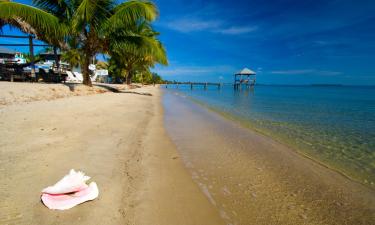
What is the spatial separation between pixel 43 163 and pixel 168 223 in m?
1.87

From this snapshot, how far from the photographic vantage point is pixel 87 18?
388 inches

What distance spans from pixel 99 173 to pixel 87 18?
32.7 ft

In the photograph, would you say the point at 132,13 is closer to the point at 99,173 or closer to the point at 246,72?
the point at 99,173

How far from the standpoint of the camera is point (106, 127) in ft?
15.7

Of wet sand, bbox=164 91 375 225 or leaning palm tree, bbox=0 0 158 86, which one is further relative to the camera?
leaning palm tree, bbox=0 0 158 86

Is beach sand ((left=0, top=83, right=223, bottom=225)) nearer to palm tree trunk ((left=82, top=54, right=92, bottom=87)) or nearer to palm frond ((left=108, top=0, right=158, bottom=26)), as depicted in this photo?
palm frond ((left=108, top=0, right=158, bottom=26))

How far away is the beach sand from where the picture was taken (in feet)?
5.89

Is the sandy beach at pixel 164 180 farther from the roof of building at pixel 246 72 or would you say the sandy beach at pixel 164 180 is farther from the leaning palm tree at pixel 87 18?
the roof of building at pixel 246 72

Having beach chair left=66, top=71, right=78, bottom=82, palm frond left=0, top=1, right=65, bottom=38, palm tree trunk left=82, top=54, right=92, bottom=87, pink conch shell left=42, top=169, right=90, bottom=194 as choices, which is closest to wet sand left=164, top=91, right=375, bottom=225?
pink conch shell left=42, top=169, right=90, bottom=194

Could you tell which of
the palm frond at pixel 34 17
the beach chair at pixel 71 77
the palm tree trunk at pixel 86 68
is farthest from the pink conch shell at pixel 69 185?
the beach chair at pixel 71 77

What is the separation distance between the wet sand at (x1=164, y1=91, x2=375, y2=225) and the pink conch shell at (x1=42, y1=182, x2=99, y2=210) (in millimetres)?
1337

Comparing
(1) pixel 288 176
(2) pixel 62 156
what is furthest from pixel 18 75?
(1) pixel 288 176

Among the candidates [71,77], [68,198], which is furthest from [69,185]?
[71,77]

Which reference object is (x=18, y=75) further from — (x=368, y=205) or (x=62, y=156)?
(x=368, y=205)
